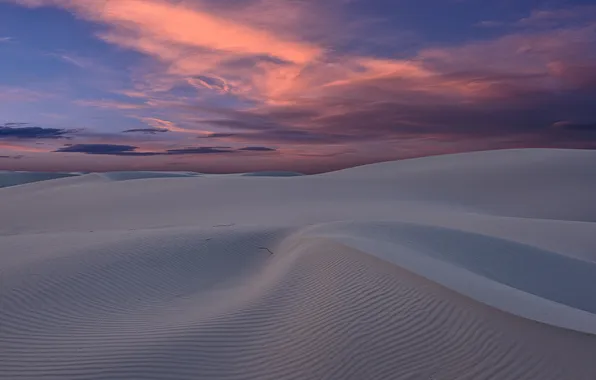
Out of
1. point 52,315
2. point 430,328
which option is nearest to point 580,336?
point 430,328

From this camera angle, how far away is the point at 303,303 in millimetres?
5074

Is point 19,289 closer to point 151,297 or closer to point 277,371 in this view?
point 151,297

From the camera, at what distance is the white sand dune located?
3.90 m

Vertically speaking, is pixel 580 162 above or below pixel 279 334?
above

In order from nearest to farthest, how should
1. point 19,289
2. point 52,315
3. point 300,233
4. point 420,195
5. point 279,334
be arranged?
point 279,334 → point 52,315 → point 19,289 → point 300,233 → point 420,195

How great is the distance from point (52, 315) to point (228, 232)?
418 centimetres

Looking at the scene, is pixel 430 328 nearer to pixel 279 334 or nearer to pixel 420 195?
pixel 279 334

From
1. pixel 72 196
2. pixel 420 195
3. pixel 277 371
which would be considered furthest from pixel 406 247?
pixel 72 196

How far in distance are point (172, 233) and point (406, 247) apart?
4.00m

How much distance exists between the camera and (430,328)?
446 centimetres

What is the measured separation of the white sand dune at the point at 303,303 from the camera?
154 inches

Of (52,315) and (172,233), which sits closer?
(52,315)

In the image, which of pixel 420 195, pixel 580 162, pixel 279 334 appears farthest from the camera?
pixel 580 162

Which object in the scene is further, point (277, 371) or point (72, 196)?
point (72, 196)
